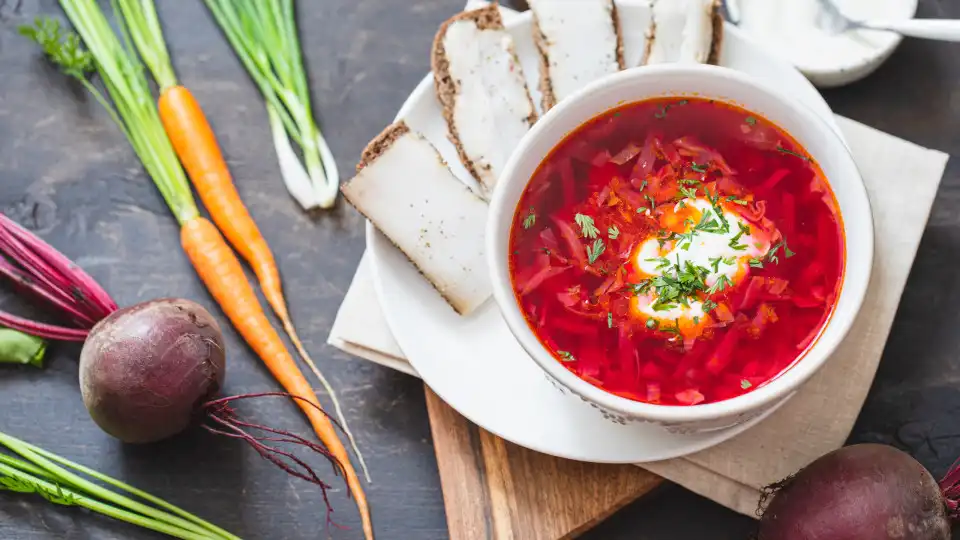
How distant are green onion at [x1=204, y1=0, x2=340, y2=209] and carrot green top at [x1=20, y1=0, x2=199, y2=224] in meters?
0.27

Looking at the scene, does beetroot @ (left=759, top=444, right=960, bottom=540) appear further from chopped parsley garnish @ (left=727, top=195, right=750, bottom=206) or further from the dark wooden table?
chopped parsley garnish @ (left=727, top=195, right=750, bottom=206)

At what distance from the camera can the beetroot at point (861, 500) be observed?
92.0 inches

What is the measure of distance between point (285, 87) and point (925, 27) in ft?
6.05

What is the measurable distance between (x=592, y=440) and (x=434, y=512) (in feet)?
2.38

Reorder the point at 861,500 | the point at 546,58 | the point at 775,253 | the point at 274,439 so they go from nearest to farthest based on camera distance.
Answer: the point at 775,253, the point at 861,500, the point at 546,58, the point at 274,439

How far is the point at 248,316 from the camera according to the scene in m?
2.91

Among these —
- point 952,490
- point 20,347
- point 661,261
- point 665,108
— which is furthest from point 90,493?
point 952,490

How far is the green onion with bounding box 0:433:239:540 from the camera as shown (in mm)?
2783

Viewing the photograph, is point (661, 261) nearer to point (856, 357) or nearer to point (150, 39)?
point (856, 357)

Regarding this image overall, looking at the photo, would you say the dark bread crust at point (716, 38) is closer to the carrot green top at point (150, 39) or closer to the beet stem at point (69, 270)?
the carrot green top at point (150, 39)

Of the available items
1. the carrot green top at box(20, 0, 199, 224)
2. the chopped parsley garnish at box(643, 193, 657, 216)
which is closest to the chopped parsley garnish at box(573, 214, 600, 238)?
the chopped parsley garnish at box(643, 193, 657, 216)

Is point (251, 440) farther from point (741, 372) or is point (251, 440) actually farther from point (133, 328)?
point (741, 372)

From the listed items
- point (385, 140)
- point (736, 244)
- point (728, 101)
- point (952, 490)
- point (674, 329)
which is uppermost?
point (728, 101)

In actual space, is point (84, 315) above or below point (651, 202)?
below
